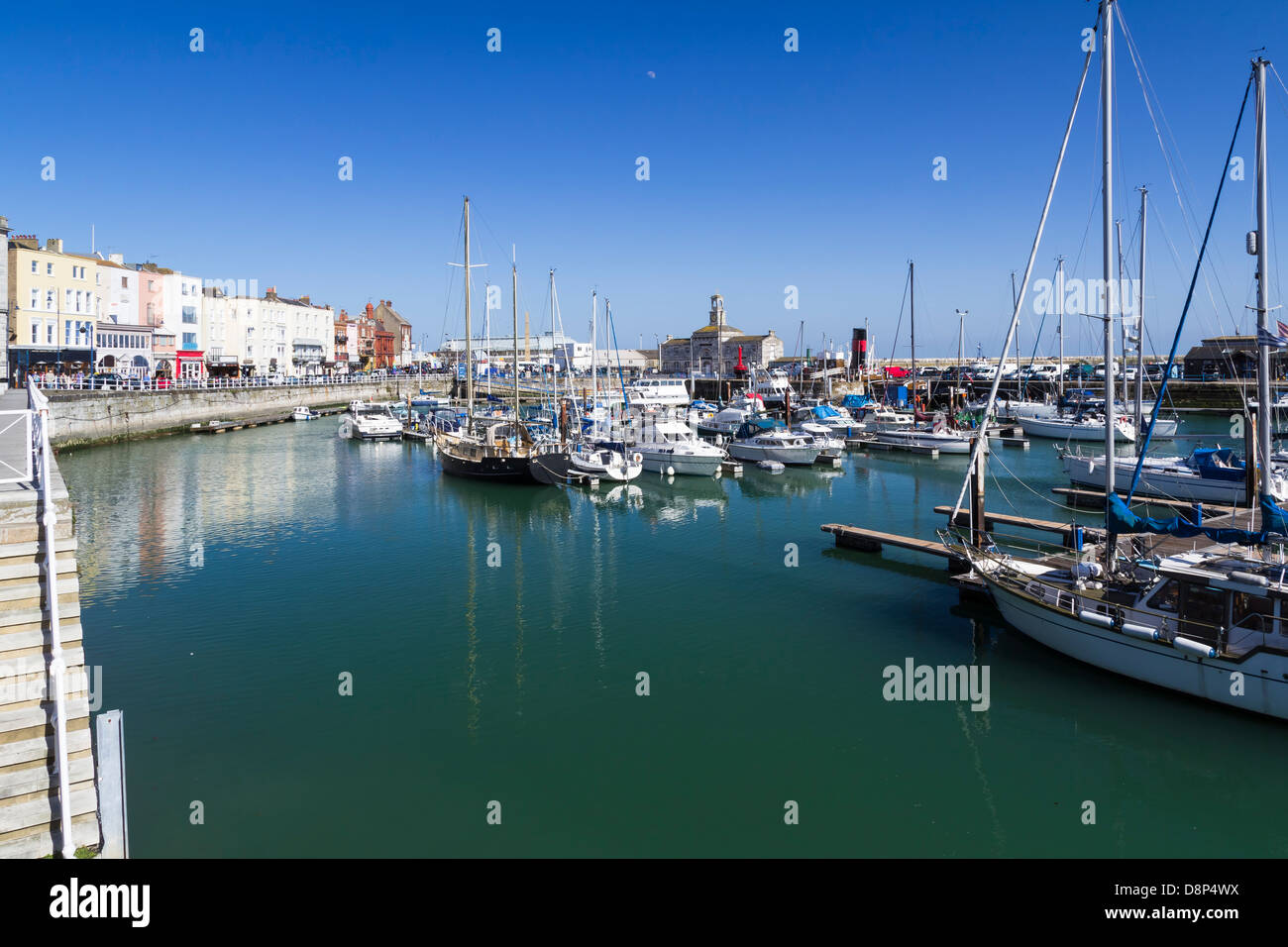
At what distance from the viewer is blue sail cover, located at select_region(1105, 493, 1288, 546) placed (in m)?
16.4

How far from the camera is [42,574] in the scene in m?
10.1

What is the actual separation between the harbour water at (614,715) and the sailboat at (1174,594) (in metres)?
0.68

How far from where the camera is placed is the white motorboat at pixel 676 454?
1941 inches

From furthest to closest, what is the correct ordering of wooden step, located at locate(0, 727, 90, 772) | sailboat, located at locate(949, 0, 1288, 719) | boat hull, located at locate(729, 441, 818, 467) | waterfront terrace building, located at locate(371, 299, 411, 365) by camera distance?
waterfront terrace building, located at locate(371, 299, 411, 365) → boat hull, located at locate(729, 441, 818, 467) → sailboat, located at locate(949, 0, 1288, 719) → wooden step, located at locate(0, 727, 90, 772)

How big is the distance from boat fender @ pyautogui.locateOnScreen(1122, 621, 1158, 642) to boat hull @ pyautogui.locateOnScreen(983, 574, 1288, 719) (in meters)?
0.12

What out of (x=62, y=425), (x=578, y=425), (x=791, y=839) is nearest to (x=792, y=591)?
(x=791, y=839)

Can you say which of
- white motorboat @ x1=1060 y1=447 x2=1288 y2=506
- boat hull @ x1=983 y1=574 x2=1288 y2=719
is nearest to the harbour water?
boat hull @ x1=983 y1=574 x2=1288 y2=719

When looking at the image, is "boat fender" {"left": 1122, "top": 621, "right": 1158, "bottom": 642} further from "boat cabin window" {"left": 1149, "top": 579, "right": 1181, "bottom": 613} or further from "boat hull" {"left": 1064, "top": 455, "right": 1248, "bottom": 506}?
"boat hull" {"left": 1064, "top": 455, "right": 1248, "bottom": 506}

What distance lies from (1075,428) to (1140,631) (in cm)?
5333

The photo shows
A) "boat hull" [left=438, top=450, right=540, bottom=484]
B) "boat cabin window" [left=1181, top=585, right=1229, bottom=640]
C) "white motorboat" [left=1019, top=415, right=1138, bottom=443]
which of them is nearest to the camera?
"boat cabin window" [left=1181, top=585, right=1229, bottom=640]

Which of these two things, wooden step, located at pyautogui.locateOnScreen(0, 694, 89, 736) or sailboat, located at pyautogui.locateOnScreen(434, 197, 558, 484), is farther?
sailboat, located at pyautogui.locateOnScreen(434, 197, 558, 484)

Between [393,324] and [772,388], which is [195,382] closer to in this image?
[772,388]

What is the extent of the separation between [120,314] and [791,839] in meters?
93.3

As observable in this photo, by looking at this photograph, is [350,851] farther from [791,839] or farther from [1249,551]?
[1249,551]
